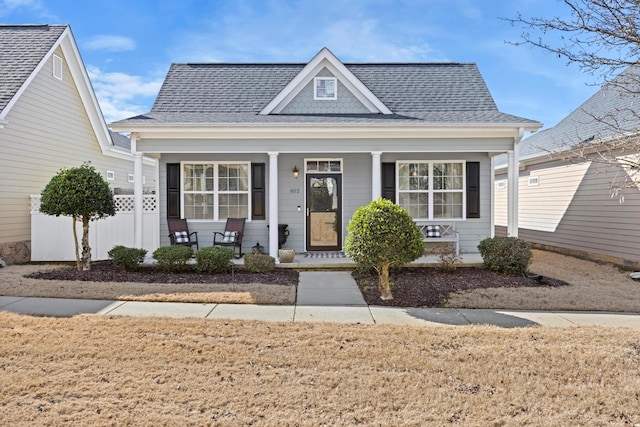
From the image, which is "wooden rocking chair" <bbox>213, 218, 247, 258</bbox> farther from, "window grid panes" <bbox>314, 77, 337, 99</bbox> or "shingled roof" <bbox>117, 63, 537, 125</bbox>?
"window grid panes" <bbox>314, 77, 337, 99</bbox>

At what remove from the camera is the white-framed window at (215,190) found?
10062mm

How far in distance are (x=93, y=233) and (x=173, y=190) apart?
2099 mm

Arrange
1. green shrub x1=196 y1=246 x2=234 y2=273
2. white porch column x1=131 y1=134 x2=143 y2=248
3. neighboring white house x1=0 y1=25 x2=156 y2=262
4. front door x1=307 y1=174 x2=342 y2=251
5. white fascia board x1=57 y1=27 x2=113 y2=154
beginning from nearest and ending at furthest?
green shrub x1=196 y1=246 x2=234 y2=273 → white porch column x1=131 y1=134 x2=143 y2=248 → neighboring white house x1=0 y1=25 x2=156 y2=262 → front door x1=307 y1=174 x2=342 y2=251 → white fascia board x1=57 y1=27 x2=113 y2=154

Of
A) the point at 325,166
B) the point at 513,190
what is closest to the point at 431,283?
the point at 513,190

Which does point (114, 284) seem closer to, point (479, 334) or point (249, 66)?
point (479, 334)

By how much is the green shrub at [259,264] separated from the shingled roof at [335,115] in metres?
3.06

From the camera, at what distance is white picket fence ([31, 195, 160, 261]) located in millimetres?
9445

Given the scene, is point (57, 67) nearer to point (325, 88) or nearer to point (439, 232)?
point (325, 88)

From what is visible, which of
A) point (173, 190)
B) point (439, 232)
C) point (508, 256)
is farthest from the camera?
point (173, 190)

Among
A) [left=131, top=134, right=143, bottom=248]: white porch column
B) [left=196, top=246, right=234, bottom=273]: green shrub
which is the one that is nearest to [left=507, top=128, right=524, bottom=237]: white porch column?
[left=196, top=246, right=234, bottom=273]: green shrub

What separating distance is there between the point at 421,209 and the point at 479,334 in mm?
6099

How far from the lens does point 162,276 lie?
7.55 m

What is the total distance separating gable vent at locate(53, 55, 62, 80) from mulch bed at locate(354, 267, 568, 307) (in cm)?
1029

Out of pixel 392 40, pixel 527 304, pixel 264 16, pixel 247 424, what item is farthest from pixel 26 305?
pixel 392 40
